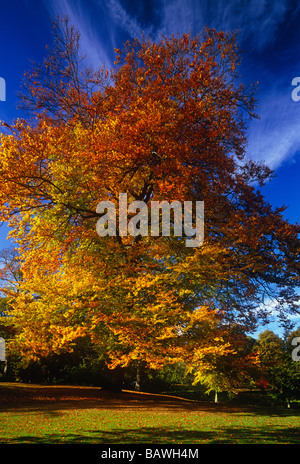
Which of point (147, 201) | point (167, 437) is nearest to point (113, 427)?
point (167, 437)

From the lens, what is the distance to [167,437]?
26.0ft

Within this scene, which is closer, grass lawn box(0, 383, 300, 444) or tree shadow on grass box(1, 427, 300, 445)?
tree shadow on grass box(1, 427, 300, 445)

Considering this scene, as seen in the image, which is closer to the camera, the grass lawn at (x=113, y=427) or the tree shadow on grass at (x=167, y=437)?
the tree shadow on grass at (x=167, y=437)

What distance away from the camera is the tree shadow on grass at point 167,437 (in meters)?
7.18

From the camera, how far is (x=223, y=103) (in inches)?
524

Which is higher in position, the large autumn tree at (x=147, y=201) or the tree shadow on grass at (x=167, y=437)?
the large autumn tree at (x=147, y=201)

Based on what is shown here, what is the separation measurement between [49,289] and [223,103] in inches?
443

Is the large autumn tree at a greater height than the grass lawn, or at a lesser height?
greater

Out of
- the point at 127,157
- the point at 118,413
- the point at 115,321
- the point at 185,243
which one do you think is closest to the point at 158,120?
the point at 127,157

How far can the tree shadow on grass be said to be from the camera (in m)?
7.18

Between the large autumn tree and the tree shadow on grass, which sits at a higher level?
the large autumn tree

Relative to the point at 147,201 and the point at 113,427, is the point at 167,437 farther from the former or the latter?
the point at 147,201

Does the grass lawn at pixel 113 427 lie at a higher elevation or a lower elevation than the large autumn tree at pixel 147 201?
lower
